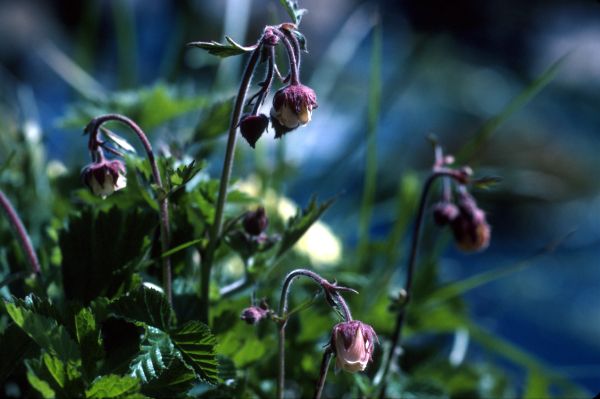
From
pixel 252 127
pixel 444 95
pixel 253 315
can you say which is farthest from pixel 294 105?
pixel 444 95

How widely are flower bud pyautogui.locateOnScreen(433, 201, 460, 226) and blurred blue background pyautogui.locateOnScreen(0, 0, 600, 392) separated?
1.15 ft

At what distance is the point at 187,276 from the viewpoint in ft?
1.90

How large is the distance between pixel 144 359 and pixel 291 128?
0.16 m

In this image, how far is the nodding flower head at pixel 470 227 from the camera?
620mm

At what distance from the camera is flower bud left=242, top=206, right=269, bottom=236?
0.53 meters

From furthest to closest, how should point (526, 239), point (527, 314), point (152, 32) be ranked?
point (152, 32) → point (526, 239) → point (527, 314)

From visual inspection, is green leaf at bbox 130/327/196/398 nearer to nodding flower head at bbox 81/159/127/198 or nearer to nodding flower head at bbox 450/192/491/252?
nodding flower head at bbox 81/159/127/198

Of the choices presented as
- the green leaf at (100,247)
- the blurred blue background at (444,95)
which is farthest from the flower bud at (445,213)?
the blurred blue background at (444,95)

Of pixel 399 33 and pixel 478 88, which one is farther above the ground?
pixel 399 33

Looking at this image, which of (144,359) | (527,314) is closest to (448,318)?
(144,359)

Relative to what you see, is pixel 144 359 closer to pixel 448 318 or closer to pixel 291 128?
pixel 291 128

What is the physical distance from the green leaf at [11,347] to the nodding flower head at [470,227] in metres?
0.34

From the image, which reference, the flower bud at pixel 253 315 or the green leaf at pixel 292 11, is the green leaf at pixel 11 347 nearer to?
the flower bud at pixel 253 315

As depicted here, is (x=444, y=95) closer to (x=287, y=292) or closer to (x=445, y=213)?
(x=445, y=213)
